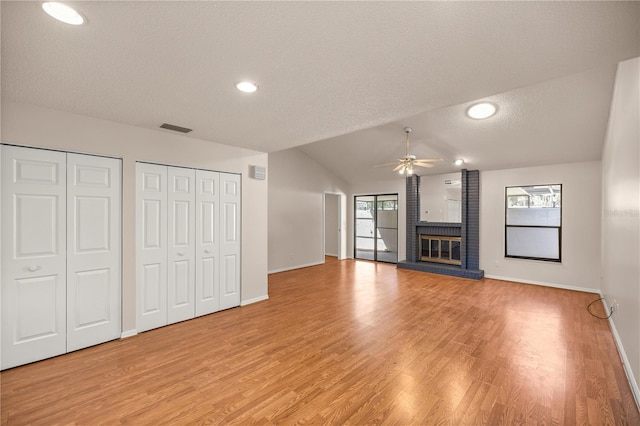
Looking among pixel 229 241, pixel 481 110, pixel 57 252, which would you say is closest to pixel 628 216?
pixel 481 110

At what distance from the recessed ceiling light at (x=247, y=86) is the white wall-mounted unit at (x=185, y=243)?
1.83 meters

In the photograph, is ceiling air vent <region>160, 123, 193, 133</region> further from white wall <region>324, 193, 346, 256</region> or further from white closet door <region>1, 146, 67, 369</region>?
white wall <region>324, 193, 346, 256</region>

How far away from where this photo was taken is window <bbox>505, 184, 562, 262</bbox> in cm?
554

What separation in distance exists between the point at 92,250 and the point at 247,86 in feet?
7.97

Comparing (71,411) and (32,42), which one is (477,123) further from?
(71,411)

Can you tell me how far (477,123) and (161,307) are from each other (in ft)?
18.0

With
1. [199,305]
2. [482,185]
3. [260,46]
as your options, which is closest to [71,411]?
[199,305]

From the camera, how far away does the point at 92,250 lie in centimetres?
298

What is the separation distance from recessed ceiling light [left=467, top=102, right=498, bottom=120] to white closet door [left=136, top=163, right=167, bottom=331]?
14.9ft

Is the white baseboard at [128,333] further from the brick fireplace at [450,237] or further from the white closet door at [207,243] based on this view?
the brick fireplace at [450,237]

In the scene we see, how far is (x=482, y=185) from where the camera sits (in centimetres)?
636

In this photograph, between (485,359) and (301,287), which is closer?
(485,359)

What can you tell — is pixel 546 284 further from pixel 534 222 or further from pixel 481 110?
pixel 481 110

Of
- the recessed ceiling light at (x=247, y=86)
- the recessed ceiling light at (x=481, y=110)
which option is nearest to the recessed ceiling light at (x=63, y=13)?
the recessed ceiling light at (x=247, y=86)
